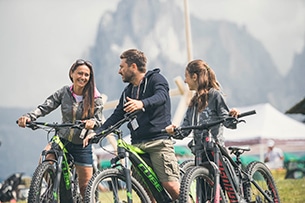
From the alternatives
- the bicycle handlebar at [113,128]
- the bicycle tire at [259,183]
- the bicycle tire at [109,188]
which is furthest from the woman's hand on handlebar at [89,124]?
the bicycle tire at [259,183]

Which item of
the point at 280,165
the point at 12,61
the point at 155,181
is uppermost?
the point at 12,61

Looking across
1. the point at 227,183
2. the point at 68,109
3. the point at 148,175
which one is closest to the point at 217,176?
the point at 227,183

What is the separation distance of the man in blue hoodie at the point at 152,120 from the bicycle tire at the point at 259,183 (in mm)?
475

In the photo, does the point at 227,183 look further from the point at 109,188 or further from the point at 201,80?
the point at 109,188

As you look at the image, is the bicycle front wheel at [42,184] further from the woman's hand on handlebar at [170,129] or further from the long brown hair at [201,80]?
the long brown hair at [201,80]

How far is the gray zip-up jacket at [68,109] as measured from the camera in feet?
12.2

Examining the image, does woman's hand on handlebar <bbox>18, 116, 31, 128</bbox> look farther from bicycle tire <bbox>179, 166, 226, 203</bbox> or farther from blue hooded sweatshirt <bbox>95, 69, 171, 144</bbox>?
bicycle tire <bbox>179, 166, 226, 203</bbox>

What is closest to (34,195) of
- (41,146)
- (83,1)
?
(41,146)

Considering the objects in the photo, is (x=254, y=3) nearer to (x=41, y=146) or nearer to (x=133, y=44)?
(x=133, y=44)

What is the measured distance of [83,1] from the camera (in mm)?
15617

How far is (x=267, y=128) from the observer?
1076 cm

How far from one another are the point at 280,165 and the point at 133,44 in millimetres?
6566

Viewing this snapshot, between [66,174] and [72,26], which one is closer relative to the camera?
[66,174]

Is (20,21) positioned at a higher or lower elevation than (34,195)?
higher
